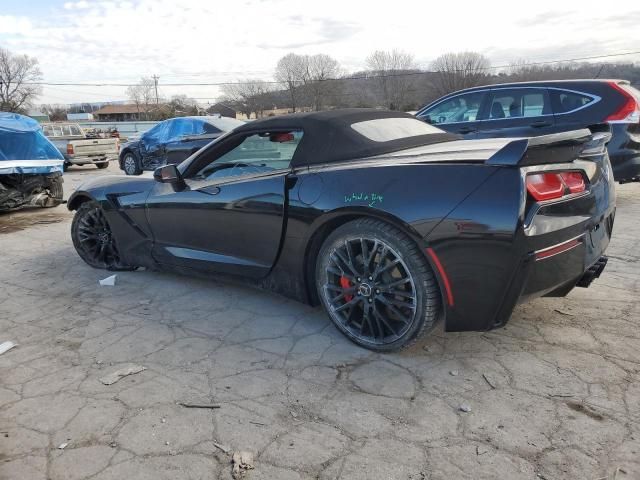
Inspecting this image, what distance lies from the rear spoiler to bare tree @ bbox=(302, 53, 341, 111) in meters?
40.8

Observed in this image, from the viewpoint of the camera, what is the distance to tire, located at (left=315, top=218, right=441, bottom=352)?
105 inches

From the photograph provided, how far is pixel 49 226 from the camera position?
7.24 metres

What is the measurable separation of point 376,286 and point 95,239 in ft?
10.7

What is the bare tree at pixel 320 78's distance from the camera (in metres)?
45.7

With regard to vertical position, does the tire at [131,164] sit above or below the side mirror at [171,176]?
above

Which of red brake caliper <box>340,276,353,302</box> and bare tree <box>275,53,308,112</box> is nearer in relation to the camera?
red brake caliper <box>340,276,353,302</box>

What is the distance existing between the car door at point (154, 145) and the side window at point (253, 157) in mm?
9521

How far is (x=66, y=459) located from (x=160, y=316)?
1572 millimetres

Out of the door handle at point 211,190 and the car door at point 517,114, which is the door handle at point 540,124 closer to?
the car door at point 517,114

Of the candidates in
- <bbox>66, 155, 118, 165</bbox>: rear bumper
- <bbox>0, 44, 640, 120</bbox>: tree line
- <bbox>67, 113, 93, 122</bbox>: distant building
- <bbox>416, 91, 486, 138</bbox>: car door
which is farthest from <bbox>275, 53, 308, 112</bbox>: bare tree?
<bbox>67, 113, 93, 122</bbox>: distant building

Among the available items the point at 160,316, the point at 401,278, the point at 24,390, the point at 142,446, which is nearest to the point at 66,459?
the point at 142,446

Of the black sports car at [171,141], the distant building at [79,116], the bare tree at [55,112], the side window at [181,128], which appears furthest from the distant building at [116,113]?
the side window at [181,128]

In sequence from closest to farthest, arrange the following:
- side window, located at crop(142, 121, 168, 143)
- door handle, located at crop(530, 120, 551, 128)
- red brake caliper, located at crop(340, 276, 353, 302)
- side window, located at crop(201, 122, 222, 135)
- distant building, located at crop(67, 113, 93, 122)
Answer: red brake caliper, located at crop(340, 276, 353, 302) → door handle, located at crop(530, 120, 551, 128) → side window, located at crop(201, 122, 222, 135) → side window, located at crop(142, 121, 168, 143) → distant building, located at crop(67, 113, 93, 122)

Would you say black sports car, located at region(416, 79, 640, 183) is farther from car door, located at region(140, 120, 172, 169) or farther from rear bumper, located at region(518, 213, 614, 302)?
car door, located at region(140, 120, 172, 169)
